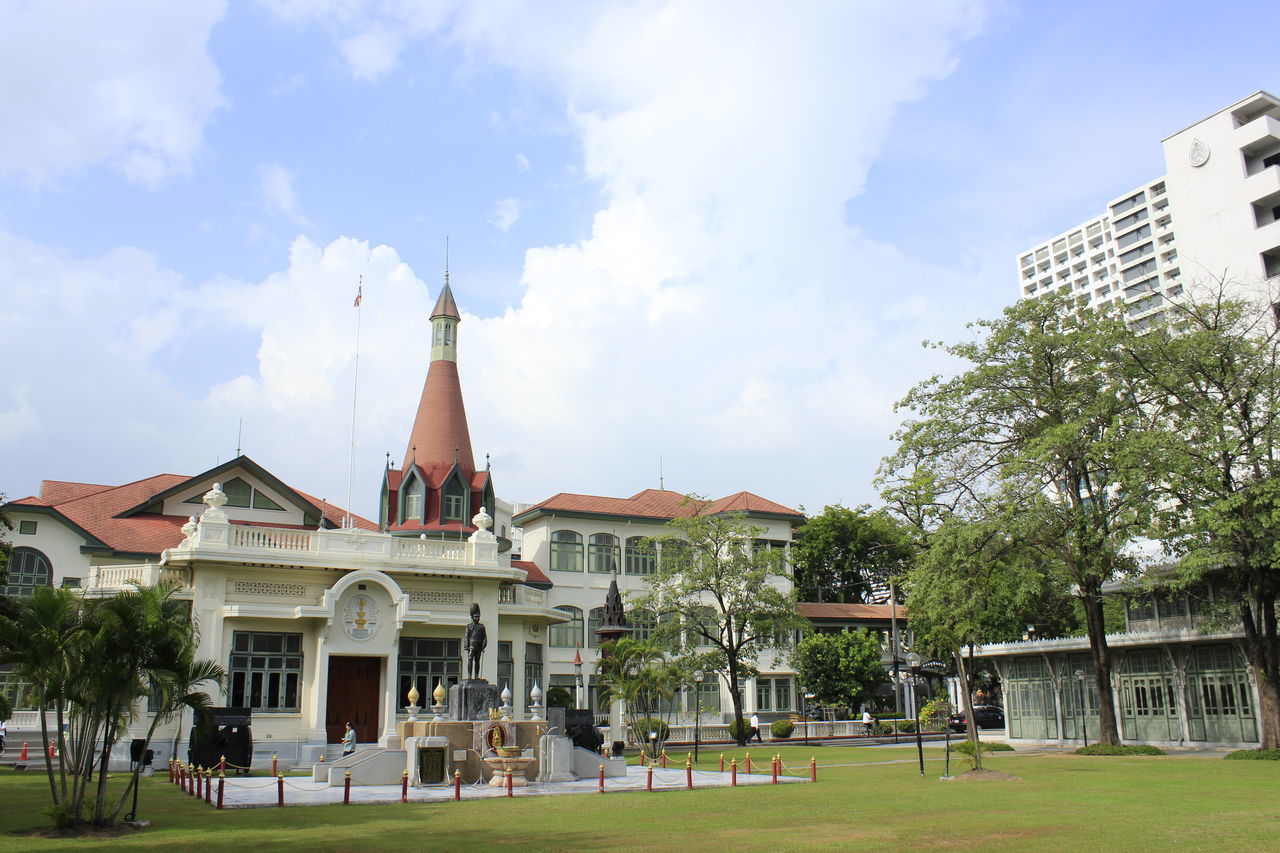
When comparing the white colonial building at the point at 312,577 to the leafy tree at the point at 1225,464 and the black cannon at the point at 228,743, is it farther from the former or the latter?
the leafy tree at the point at 1225,464

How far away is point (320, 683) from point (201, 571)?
4737 millimetres

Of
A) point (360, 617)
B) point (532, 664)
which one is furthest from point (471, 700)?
point (532, 664)

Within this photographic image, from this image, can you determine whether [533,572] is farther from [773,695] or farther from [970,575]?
[970,575]

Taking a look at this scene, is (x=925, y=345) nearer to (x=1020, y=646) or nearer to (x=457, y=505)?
(x=1020, y=646)

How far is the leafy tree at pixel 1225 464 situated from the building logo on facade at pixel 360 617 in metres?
22.3

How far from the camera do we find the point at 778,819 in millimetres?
14703

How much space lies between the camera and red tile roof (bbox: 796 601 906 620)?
2021 inches

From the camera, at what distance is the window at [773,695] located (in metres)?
47.1

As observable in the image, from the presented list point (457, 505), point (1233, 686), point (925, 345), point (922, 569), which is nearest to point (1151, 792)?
point (922, 569)

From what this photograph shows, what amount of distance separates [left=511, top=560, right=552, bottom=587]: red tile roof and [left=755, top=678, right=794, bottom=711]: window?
1103 cm

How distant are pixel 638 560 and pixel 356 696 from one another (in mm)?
18084

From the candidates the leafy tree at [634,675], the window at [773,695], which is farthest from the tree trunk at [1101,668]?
the window at [773,695]

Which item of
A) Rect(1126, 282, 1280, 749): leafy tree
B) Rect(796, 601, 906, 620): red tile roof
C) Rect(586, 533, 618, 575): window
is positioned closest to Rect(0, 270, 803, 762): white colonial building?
Rect(586, 533, 618, 575): window

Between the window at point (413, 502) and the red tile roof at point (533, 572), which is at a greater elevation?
the window at point (413, 502)
